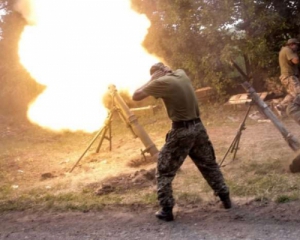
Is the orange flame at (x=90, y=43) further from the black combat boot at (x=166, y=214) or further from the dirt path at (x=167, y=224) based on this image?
the black combat boot at (x=166, y=214)

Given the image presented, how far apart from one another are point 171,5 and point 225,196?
8.32 m

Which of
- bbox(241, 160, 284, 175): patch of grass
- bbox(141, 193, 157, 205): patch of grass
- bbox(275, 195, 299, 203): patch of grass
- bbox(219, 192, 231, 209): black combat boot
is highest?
bbox(141, 193, 157, 205): patch of grass

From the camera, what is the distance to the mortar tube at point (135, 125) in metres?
8.07

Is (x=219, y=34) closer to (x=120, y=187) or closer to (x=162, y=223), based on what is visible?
(x=120, y=187)

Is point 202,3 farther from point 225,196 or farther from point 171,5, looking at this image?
point 225,196

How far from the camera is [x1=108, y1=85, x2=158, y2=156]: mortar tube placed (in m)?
8.07

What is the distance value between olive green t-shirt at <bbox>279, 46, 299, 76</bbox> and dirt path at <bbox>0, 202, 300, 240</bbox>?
14.3ft

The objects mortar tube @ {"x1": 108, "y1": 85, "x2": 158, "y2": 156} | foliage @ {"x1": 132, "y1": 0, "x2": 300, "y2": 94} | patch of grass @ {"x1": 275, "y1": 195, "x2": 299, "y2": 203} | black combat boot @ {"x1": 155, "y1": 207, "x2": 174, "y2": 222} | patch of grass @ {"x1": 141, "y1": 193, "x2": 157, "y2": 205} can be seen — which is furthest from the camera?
foliage @ {"x1": 132, "y1": 0, "x2": 300, "y2": 94}

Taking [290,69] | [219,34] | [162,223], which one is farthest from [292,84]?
[162,223]

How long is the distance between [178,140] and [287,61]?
4.66 meters

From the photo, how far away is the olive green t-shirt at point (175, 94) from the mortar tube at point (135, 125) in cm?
285

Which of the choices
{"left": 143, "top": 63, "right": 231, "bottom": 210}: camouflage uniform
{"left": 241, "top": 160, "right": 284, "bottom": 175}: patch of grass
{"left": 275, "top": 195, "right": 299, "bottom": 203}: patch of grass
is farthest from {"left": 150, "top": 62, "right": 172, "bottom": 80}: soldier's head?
{"left": 241, "top": 160, "right": 284, "bottom": 175}: patch of grass

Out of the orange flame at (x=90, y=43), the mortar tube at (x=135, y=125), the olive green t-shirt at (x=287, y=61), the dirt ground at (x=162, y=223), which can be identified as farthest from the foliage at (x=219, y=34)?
the dirt ground at (x=162, y=223)

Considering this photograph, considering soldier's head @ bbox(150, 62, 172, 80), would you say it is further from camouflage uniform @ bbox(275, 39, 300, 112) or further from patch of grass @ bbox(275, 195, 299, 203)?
camouflage uniform @ bbox(275, 39, 300, 112)
